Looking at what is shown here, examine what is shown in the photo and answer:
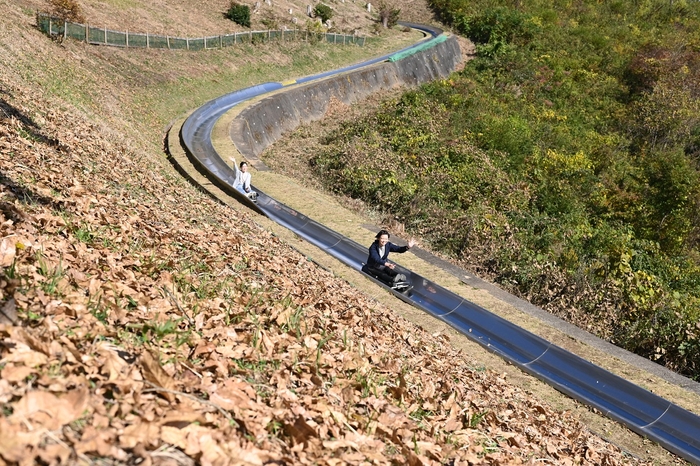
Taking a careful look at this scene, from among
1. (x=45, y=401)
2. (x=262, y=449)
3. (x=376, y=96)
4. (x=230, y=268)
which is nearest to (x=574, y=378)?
(x=230, y=268)

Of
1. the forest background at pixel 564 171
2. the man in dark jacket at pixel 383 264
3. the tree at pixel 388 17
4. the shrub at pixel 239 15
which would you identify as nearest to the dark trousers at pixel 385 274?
the man in dark jacket at pixel 383 264

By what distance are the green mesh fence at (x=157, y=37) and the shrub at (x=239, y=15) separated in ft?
9.48

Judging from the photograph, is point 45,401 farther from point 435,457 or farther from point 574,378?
point 574,378

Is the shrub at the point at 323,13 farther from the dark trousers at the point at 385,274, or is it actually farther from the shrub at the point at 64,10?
the dark trousers at the point at 385,274

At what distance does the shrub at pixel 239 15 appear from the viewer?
144ft

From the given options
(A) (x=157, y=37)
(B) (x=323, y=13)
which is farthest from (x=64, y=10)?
(B) (x=323, y=13)

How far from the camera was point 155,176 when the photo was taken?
14008mm

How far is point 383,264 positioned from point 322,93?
81.4ft

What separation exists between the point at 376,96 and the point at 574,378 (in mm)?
32468

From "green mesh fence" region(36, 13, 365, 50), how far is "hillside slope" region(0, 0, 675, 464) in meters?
19.0

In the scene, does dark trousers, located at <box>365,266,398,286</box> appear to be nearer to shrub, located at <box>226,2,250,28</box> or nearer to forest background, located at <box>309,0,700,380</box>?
forest background, located at <box>309,0,700,380</box>

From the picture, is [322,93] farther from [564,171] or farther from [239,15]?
[564,171]

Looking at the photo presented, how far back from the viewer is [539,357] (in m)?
11.7

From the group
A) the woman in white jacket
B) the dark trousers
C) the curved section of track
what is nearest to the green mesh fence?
the curved section of track
